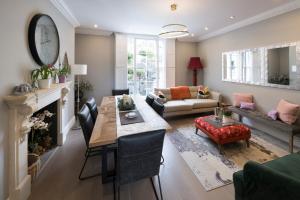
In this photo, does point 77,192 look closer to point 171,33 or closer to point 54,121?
point 54,121

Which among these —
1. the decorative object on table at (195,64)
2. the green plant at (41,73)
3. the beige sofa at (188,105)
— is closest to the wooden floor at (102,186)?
the green plant at (41,73)

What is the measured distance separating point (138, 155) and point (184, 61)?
557cm

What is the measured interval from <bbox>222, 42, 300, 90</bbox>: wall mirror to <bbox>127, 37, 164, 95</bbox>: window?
7.99ft

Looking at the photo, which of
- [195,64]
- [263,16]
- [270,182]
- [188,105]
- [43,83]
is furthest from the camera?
[195,64]

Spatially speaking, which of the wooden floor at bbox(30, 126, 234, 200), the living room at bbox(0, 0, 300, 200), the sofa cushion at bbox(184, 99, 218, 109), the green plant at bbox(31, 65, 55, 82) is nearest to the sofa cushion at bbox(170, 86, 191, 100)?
the living room at bbox(0, 0, 300, 200)

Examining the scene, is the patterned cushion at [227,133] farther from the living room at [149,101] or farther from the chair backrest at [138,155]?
the chair backrest at [138,155]

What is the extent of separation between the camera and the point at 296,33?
3.21 meters

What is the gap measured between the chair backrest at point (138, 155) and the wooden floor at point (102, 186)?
1.65 feet

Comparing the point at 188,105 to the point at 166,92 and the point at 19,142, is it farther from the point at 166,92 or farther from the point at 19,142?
the point at 19,142

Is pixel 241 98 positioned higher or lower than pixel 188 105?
higher

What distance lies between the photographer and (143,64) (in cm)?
599

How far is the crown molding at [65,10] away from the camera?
301 cm

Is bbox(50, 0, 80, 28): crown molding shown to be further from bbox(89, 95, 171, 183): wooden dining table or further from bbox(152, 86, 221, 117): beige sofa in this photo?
bbox(152, 86, 221, 117): beige sofa

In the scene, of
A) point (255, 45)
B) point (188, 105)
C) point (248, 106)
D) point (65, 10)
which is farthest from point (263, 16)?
point (65, 10)
